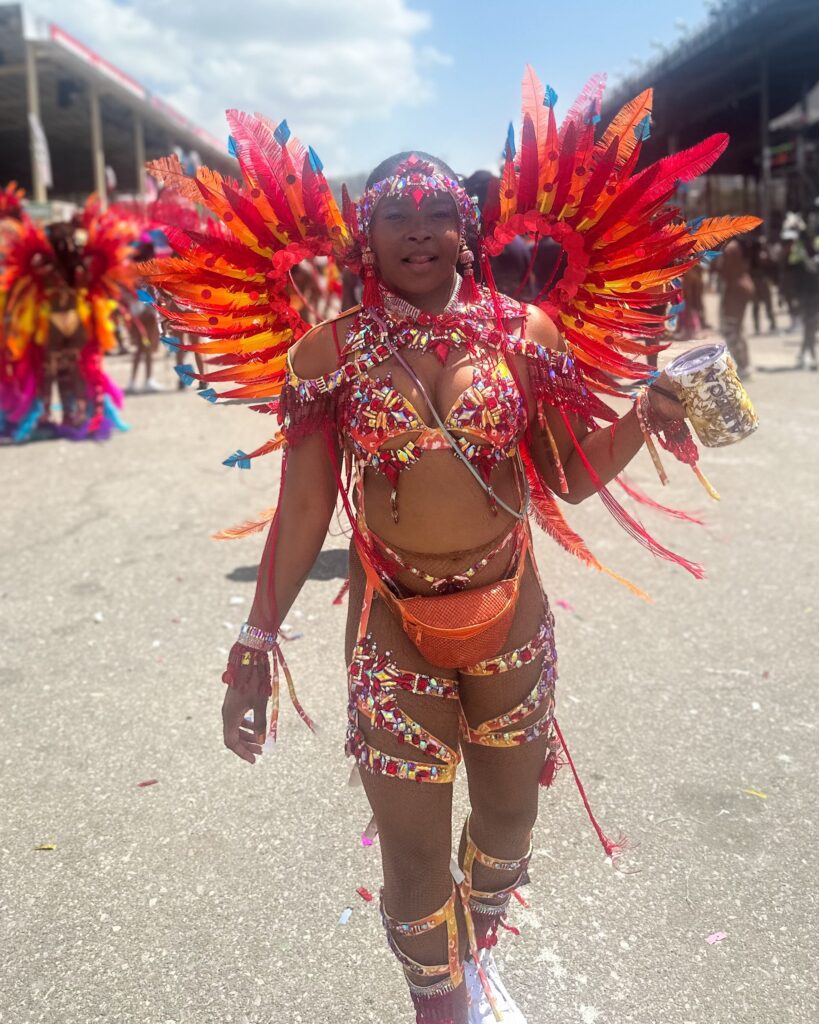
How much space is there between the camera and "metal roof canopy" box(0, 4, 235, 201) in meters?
22.7

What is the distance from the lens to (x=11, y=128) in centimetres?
3344

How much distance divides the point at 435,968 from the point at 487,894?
216mm

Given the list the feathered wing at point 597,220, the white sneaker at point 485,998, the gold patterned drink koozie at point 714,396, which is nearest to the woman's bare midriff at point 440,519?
the feathered wing at point 597,220

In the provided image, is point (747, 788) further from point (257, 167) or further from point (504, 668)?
point (257, 167)

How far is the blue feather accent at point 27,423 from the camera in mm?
9359

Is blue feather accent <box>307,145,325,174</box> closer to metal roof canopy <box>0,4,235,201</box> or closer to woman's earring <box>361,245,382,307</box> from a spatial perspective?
woman's earring <box>361,245,382,307</box>

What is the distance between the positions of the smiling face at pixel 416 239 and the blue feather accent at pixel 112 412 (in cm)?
836

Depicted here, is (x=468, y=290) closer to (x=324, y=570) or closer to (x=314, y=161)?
(x=314, y=161)

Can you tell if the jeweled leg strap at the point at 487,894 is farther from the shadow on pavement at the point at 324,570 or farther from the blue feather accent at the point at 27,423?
the blue feather accent at the point at 27,423

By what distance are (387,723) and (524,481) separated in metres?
0.60

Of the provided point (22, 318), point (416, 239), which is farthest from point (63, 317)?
point (416, 239)

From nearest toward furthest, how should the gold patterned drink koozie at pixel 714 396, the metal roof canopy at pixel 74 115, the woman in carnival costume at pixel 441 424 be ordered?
the gold patterned drink koozie at pixel 714 396 < the woman in carnival costume at pixel 441 424 < the metal roof canopy at pixel 74 115

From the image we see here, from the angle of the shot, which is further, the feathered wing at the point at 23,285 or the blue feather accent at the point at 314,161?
the feathered wing at the point at 23,285

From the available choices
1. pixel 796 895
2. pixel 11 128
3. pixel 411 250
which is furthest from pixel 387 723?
pixel 11 128
